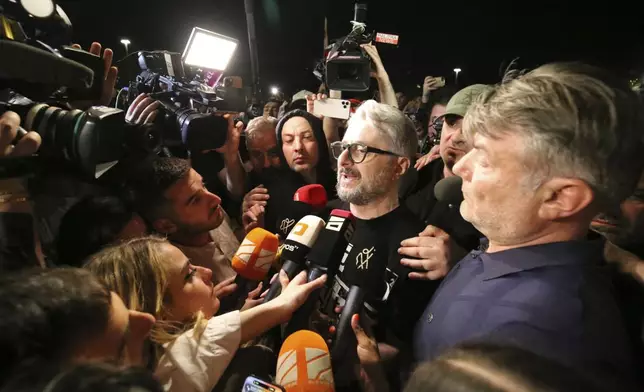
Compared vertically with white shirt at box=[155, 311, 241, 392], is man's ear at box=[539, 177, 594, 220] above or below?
above

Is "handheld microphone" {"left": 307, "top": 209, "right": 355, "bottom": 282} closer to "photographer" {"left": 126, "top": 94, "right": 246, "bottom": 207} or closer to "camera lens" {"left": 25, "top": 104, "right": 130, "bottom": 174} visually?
"camera lens" {"left": 25, "top": 104, "right": 130, "bottom": 174}

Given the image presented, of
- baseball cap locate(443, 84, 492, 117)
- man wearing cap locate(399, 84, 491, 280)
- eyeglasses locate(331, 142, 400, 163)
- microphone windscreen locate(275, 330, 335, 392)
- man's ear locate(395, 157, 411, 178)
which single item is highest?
baseball cap locate(443, 84, 492, 117)

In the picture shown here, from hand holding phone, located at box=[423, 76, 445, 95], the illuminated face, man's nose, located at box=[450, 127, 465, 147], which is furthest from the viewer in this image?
hand holding phone, located at box=[423, 76, 445, 95]

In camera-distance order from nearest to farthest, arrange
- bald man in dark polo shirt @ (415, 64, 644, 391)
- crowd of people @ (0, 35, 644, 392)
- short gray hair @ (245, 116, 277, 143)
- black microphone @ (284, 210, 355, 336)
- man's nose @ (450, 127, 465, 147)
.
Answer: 1. crowd of people @ (0, 35, 644, 392)
2. bald man in dark polo shirt @ (415, 64, 644, 391)
3. black microphone @ (284, 210, 355, 336)
4. man's nose @ (450, 127, 465, 147)
5. short gray hair @ (245, 116, 277, 143)

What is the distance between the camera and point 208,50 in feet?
8.19

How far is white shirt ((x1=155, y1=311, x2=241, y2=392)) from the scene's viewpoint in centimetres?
108

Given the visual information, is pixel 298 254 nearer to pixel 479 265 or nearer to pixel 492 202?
pixel 479 265

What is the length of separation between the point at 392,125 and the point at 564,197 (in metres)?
1.02

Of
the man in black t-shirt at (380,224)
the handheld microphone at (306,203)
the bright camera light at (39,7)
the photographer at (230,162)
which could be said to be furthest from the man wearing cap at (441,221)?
the bright camera light at (39,7)

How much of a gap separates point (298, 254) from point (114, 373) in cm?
118

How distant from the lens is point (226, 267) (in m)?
1.95

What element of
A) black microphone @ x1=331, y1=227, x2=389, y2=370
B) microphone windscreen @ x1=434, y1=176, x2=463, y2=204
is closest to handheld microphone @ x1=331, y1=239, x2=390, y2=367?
black microphone @ x1=331, y1=227, x2=389, y2=370

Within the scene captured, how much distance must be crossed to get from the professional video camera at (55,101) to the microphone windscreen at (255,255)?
0.63m

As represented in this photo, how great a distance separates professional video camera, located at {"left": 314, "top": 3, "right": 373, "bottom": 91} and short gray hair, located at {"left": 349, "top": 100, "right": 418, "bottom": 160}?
2.73ft
